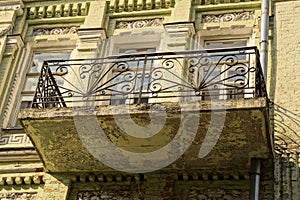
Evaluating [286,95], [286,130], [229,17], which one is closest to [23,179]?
[286,130]

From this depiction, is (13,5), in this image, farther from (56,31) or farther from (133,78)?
(133,78)

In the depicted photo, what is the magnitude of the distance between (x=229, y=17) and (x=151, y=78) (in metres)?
2.07

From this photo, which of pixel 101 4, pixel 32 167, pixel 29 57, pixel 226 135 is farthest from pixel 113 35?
pixel 226 135

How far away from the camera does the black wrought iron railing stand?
928 centimetres

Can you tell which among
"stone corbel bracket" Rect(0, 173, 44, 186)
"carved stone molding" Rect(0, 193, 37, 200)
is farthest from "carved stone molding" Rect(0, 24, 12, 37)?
"carved stone molding" Rect(0, 193, 37, 200)

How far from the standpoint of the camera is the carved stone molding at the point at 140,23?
11422mm

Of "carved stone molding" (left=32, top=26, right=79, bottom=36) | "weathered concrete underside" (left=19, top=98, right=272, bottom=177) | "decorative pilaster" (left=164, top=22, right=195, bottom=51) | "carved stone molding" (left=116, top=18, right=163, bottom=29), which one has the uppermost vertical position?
"carved stone molding" (left=116, top=18, right=163, bottom=29)

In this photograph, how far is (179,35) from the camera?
10914 millimetres

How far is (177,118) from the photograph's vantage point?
8453 mm

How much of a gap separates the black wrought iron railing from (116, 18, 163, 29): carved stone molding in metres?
0.82

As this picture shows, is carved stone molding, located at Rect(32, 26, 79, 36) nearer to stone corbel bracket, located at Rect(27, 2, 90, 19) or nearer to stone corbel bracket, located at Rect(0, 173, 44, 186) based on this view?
stone corbel bracket, located at Rect(27, 2, 90, 19)

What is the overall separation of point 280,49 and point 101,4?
11.5 ft

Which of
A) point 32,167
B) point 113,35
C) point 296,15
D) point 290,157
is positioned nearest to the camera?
point 290,157

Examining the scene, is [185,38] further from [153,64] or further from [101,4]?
[101,4]
